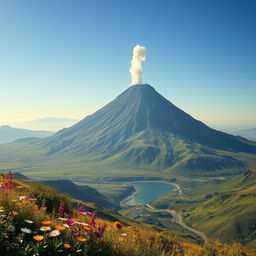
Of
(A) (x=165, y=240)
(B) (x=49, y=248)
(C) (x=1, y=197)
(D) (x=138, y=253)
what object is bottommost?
(A) (x=165, y=240)

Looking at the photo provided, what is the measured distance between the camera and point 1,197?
33.9ft

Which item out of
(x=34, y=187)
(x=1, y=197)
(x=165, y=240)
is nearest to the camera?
(x=1, y=197)

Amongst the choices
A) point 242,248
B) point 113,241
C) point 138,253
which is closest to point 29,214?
point 113,241

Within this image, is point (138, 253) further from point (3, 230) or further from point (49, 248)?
point (3, 230)

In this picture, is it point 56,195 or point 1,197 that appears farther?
point 56,195

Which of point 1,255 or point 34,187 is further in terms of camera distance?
point 34,187

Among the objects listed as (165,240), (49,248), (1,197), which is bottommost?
(165,240)

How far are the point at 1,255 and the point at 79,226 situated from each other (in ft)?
8.80

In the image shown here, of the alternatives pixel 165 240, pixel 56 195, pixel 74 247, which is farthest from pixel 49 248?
pixel 165 240

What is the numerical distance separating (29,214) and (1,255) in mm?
2522

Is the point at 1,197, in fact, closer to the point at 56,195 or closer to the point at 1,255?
the point at 1,255

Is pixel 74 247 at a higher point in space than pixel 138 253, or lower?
higher

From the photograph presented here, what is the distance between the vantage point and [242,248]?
19188 mm

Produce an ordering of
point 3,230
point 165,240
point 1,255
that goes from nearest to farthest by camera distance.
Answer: point 1,255, point 3,230, point 165,240
